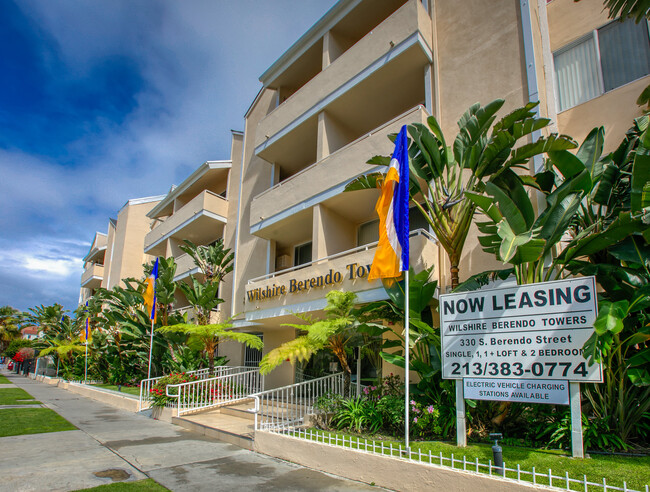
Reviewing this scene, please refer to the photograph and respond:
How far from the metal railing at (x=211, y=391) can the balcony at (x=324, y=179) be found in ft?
18.8

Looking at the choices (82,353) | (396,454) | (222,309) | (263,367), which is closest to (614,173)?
(396,454)

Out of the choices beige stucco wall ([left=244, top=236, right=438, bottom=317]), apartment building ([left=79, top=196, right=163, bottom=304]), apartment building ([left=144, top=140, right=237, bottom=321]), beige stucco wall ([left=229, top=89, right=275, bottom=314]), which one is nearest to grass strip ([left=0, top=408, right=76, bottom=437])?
beige stucco wall ([left=244, top=236, right=438, bottom=317])

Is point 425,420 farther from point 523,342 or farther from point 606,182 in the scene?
point 606,182

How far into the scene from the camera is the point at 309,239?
1752 centimetres

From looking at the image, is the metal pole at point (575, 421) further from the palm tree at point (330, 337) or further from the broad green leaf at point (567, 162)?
the palm tree at point (330, 337)

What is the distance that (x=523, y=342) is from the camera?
655cm

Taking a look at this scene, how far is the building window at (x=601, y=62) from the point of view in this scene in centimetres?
991

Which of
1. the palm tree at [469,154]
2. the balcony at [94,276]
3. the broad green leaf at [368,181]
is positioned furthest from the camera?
the balcony at [94,276]

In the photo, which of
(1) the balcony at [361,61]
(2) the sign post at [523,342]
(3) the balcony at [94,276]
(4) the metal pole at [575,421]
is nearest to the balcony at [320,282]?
(2) the sign post at [523,342]

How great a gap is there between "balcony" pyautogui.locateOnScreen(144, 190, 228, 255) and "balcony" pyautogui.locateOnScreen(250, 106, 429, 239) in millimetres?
5617

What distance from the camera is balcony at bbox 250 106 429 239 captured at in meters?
12.1

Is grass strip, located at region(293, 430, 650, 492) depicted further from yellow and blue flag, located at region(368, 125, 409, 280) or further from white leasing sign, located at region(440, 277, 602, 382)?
yellow and blue flag, located at region(368, 125, 409, 280)

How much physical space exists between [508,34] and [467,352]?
8.80m

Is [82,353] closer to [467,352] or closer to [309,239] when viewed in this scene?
[309,239]
